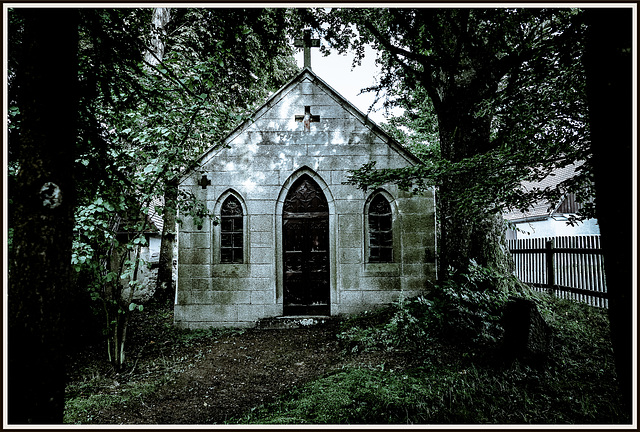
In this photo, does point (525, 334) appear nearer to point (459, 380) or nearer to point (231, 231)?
point (459, 380)

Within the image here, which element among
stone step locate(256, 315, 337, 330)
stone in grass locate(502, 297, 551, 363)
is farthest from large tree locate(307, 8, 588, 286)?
stone step locate(256, 315, 337, 330)

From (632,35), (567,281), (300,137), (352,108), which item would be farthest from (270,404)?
(567,281)

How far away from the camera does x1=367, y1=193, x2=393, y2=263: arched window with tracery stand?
857 centimetres

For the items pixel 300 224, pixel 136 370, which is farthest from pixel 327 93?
pixel 136 370

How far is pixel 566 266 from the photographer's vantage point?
10047 mm

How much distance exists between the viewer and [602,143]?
210 centimetres

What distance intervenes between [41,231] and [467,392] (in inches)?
176

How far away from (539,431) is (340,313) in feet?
19.5

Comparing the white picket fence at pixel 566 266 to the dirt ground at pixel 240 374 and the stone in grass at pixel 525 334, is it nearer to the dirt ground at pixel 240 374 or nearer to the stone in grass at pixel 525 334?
the stone in grass at pixel 525 334

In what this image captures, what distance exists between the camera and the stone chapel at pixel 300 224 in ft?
27.7

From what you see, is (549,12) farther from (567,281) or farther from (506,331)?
(567,281)

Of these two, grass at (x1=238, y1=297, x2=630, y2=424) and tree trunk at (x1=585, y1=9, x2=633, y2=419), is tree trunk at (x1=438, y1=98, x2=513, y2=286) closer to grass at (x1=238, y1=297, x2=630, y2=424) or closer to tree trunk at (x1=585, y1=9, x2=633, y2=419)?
grass at (x1=238, y1=297, x2=630, y2=424)

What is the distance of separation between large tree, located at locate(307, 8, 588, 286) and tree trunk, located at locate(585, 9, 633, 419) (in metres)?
1.99

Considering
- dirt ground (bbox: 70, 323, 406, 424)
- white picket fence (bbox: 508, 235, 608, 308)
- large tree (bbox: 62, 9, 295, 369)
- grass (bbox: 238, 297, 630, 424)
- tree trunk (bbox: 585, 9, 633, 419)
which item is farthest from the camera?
white picket fence (bbox: 508, 235, 608, 308)
